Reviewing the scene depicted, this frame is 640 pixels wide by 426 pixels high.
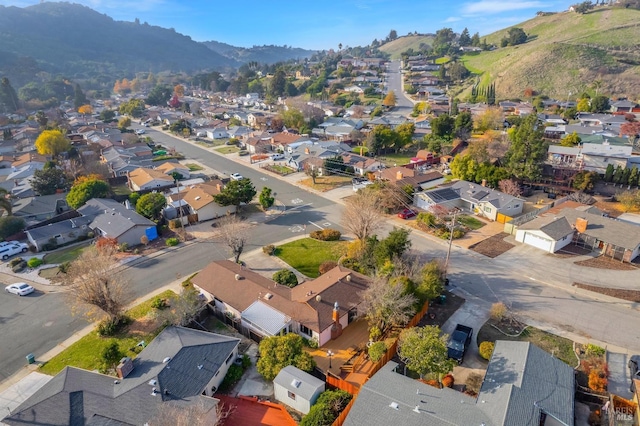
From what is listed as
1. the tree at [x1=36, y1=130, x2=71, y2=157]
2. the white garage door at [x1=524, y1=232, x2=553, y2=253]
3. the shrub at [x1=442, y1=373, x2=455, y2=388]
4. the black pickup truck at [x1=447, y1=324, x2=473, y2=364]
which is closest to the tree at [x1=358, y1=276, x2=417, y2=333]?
the black pickup truck at [x1=447, y1=324, x2=473, y2=364]

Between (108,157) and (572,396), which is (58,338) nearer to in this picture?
(572,396)

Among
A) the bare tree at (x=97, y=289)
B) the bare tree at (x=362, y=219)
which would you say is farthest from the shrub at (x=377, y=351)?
the bare tree at (x=97, y=289)

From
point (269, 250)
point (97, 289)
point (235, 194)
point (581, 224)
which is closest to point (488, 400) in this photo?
point (269, 250)

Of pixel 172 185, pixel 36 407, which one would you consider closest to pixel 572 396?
pixel 36 407

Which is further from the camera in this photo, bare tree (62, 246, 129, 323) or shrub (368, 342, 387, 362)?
bare tree (62, 246, 129, 323)

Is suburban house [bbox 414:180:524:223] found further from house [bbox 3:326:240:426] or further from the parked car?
the parked car

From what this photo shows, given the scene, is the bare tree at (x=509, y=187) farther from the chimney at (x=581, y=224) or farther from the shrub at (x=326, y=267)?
the shrub at (x=326, y=267)
